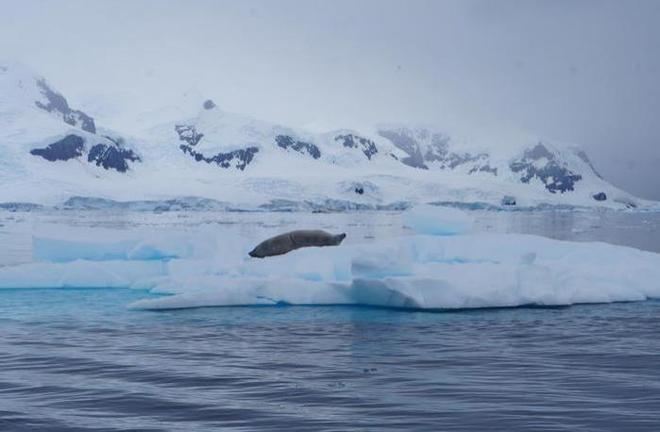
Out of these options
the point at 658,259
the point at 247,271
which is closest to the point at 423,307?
the point at 247,271

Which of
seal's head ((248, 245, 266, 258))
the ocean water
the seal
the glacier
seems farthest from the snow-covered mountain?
the ocean water

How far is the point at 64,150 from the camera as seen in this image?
159 metres

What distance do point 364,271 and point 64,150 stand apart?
15555cm

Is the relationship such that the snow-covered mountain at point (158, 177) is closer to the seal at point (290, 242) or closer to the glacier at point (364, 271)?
the seal at point (290, 242)

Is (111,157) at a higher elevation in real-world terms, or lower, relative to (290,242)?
higher

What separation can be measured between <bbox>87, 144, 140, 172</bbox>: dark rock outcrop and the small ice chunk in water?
157329 millimetres

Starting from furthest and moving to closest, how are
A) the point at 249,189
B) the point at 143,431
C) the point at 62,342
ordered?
1. the point at 249,189
2. the point at 62,342
3. the point at 143,431

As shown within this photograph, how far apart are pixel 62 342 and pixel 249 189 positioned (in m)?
126

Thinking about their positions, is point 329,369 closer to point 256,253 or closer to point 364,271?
point 364,271

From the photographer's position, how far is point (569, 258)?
17141 millimetres

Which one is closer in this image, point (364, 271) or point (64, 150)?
point (364, 271)

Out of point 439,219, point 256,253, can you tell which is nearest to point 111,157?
point 256,253

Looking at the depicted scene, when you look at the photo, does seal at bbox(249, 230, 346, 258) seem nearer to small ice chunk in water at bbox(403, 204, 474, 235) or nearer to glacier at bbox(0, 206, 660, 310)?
glacier at bbox(0, 206, 660, 310)

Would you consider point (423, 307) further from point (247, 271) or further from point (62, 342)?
point (62, 342)
